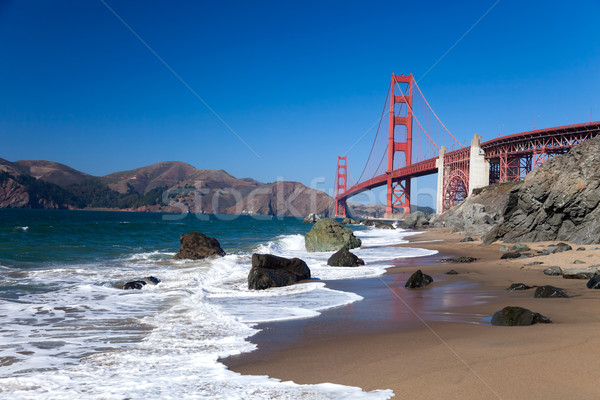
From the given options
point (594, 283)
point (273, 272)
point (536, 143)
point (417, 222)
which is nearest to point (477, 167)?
point (536, 143)

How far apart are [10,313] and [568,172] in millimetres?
16714

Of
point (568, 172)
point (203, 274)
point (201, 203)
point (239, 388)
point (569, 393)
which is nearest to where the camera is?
point (569, 393)

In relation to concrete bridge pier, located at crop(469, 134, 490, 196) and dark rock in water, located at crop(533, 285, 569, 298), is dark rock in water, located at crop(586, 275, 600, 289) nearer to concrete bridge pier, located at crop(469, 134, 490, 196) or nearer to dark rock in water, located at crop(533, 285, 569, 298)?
dark rock in water, located at crop(533, 285, 569, 298)

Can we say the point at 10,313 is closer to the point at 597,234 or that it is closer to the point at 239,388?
the point at 239,388

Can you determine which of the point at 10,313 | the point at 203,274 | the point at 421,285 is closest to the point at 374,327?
the point at 421,285

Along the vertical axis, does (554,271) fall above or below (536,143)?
below

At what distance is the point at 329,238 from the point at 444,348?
53.2 ft

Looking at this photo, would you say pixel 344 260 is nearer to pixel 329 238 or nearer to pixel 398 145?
pixel 329 238

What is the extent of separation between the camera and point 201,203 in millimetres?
166750

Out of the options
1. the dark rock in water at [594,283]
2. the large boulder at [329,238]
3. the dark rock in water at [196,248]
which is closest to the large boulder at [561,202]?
the large boulder at [329,238]

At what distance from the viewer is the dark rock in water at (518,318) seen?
485cm

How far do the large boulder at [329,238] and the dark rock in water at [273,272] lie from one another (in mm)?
9262

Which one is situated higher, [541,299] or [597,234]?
[597,234]

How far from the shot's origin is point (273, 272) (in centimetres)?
1021
